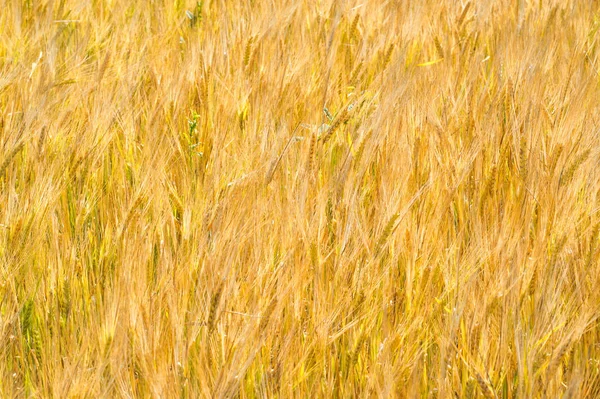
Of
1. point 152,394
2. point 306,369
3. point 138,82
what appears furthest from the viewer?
point 138,82

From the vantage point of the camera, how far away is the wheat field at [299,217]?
3.87 ft

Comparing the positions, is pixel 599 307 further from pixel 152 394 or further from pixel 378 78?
pixel 378 78

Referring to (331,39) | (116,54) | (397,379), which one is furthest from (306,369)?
(116,54)

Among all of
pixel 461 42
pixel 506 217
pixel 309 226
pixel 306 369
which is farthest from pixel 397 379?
pixel 461 42

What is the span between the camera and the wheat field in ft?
3.87

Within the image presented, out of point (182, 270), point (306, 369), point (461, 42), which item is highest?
point (461, 42)

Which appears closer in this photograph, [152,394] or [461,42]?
[152,394]

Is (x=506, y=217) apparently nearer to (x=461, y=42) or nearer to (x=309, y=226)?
(x=309, y=226)

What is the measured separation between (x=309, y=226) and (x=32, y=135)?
0.59 metres

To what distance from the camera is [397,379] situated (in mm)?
1169

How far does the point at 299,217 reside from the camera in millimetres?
1361

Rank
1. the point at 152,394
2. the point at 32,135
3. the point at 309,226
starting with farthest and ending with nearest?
the point at 32,135 → the point at 309,226 → the point at 152,394

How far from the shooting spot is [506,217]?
4.79 feet

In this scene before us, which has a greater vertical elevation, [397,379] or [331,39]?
[331,39]
